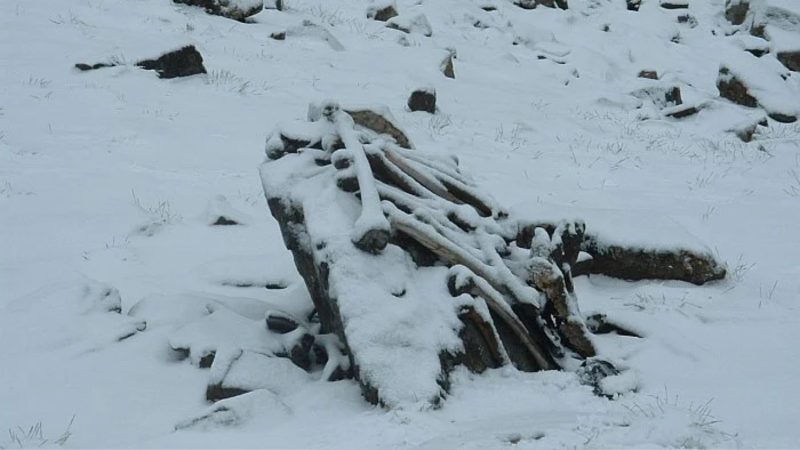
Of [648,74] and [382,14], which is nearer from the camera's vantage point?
[382,14]

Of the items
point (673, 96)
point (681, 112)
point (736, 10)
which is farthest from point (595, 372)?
point (736, 10)

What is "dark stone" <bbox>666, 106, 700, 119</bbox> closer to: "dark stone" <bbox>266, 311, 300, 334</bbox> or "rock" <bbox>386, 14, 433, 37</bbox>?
"rock" <bbox>386, 14, 433, 37</bbox>

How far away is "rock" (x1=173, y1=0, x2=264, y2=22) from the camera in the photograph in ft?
44.9

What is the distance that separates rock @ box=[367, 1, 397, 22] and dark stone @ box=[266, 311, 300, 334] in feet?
41.3

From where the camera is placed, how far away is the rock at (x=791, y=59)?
17.5 m

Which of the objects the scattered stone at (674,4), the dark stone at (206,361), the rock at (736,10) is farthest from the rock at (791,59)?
the dark stone at (206,361)

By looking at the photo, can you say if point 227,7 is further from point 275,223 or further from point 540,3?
point 540,3

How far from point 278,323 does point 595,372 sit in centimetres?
183

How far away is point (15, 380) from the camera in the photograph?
3830mm

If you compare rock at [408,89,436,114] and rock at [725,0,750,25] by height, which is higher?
rock at [408,89,436,114]

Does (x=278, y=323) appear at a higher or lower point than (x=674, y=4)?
higher

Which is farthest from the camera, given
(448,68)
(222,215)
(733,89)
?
(733,89)

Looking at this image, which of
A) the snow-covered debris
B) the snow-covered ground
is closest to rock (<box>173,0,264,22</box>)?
the snow-covered ground

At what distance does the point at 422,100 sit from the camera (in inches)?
416
